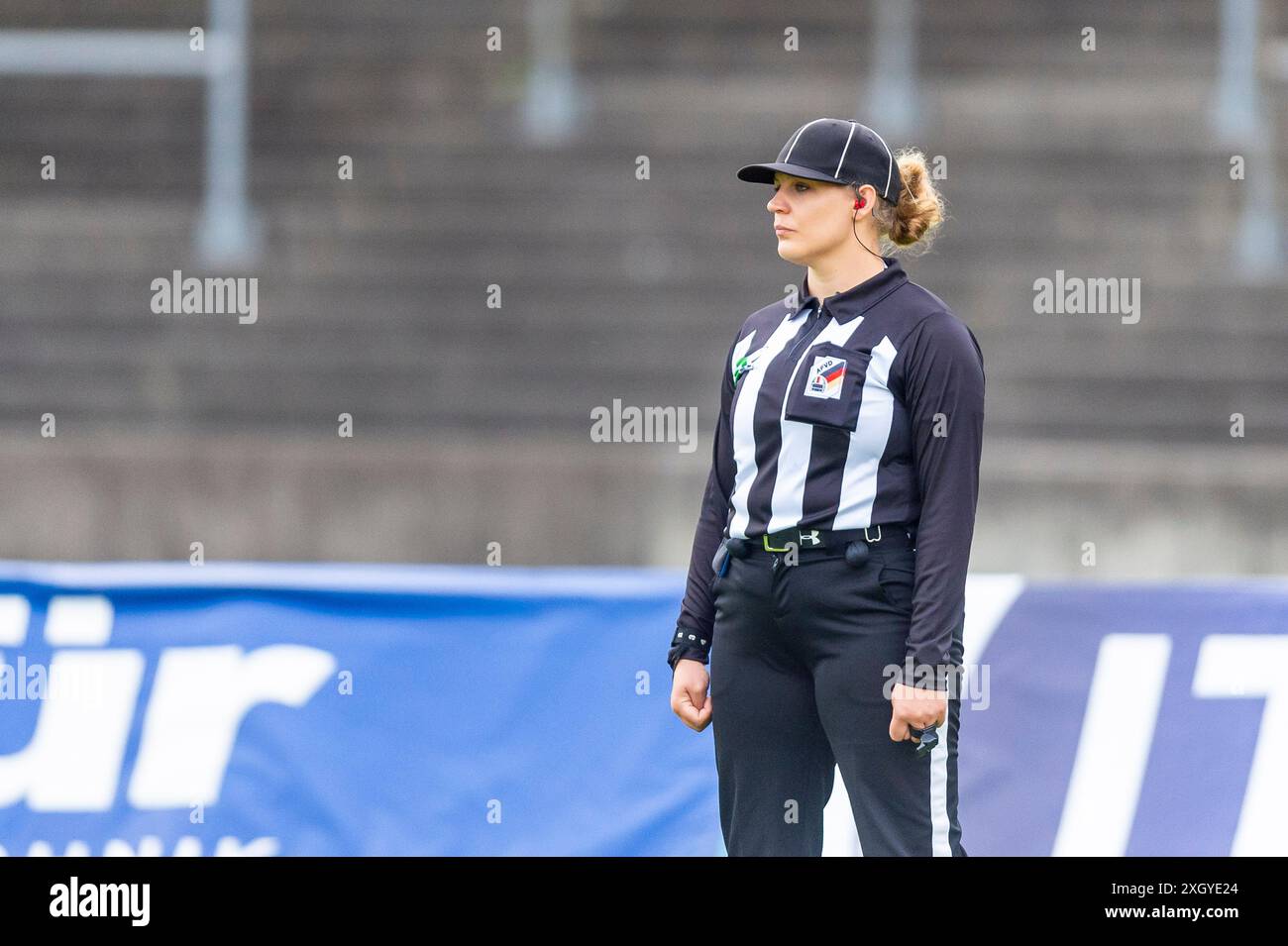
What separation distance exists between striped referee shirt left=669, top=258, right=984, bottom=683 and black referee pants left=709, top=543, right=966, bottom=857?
0.08m

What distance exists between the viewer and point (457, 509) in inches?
307

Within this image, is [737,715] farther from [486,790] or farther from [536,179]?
[536,179]

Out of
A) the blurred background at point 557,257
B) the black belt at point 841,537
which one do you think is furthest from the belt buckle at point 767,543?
the blurred background at point 557,257

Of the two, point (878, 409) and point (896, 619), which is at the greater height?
point (878, 409)

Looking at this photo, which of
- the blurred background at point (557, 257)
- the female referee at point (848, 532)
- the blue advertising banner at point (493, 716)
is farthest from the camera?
the blurred background at point (557, 257)

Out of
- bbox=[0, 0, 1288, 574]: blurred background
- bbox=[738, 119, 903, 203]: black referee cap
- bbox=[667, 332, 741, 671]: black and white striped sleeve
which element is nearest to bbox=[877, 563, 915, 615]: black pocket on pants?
bbox=[667, 332, 741, 671]: black and white striped sleeve

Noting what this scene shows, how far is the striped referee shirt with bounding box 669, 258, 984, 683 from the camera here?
2.97 m

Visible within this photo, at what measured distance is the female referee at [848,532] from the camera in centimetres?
298

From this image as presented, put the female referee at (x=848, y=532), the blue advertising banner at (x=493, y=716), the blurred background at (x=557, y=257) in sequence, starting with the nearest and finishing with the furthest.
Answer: the female referee at (x=848, y=532), the blue advertising banner at (x=493, y=716), the blurred background at (x=557, y=257)

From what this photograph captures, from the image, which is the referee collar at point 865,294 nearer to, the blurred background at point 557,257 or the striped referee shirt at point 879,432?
the striped referee shirt at point 879,432

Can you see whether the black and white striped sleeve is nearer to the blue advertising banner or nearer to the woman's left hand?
the woman's left hand

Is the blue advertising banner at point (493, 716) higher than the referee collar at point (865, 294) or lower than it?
lower
